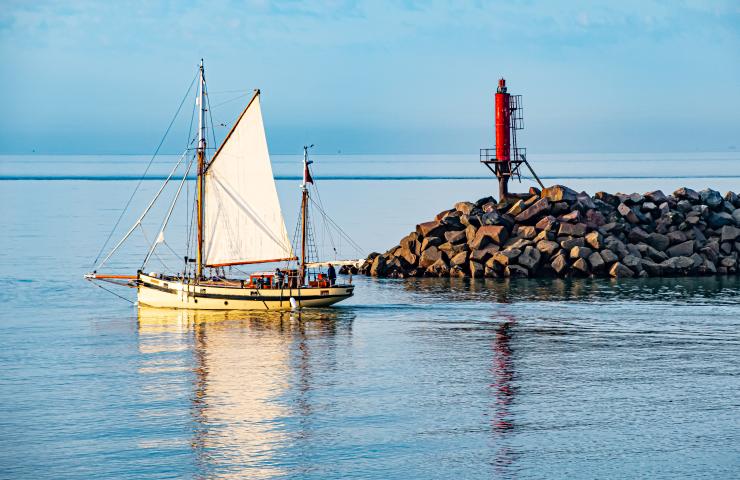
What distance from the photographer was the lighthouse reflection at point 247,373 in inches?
1280

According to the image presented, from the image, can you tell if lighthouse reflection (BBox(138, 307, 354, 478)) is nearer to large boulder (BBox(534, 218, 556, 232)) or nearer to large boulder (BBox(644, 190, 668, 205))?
large boulder (BBox(534, 218, 556, 232))

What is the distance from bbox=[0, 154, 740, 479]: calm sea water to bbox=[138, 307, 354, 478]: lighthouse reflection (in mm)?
111

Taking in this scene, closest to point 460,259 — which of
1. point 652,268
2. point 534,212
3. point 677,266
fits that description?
point 534,212

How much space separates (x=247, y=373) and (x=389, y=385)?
5708 mm

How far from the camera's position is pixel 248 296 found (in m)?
60.2

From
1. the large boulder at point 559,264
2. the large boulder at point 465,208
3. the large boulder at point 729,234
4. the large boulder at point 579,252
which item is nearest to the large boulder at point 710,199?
the large boulder at point 729,234

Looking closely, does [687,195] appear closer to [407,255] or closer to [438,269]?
[438,269]

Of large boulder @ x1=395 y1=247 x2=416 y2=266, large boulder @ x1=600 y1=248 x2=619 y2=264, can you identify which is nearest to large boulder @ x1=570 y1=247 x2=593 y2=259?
large boulder @ x1=600 y1=248 x2=619 y2=264

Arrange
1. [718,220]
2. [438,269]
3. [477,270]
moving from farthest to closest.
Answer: [718,220]
[438,269]
[477,270]

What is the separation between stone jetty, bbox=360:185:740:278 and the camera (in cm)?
7119

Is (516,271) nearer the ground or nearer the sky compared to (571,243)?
nearer the ground

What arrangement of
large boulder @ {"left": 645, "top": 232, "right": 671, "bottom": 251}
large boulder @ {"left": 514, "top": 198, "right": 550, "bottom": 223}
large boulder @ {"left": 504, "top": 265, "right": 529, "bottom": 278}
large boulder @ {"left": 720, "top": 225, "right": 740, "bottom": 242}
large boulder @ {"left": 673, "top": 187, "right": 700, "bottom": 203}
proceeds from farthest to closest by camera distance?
large boulder @ {"left": 673, "top": 187, "right": 700, "bottom": 203}, large boulder @ {"left": 720, "top": 225, "right": 740, "bottom": 242}, large boulder @ {"left": 514, "top": 198, "right": 550, "bottom": 223}, large boulder @ {"left": 645, "top": 232, "right": 671, "bottom": 251}, large boulder @ {"left": 504, "top": 265, "right": 529, "bottom": 278}

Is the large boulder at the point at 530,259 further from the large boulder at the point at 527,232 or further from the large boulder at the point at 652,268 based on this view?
the large boulder at the point at 652,268

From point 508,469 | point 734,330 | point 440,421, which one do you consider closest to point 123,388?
point 440,421
